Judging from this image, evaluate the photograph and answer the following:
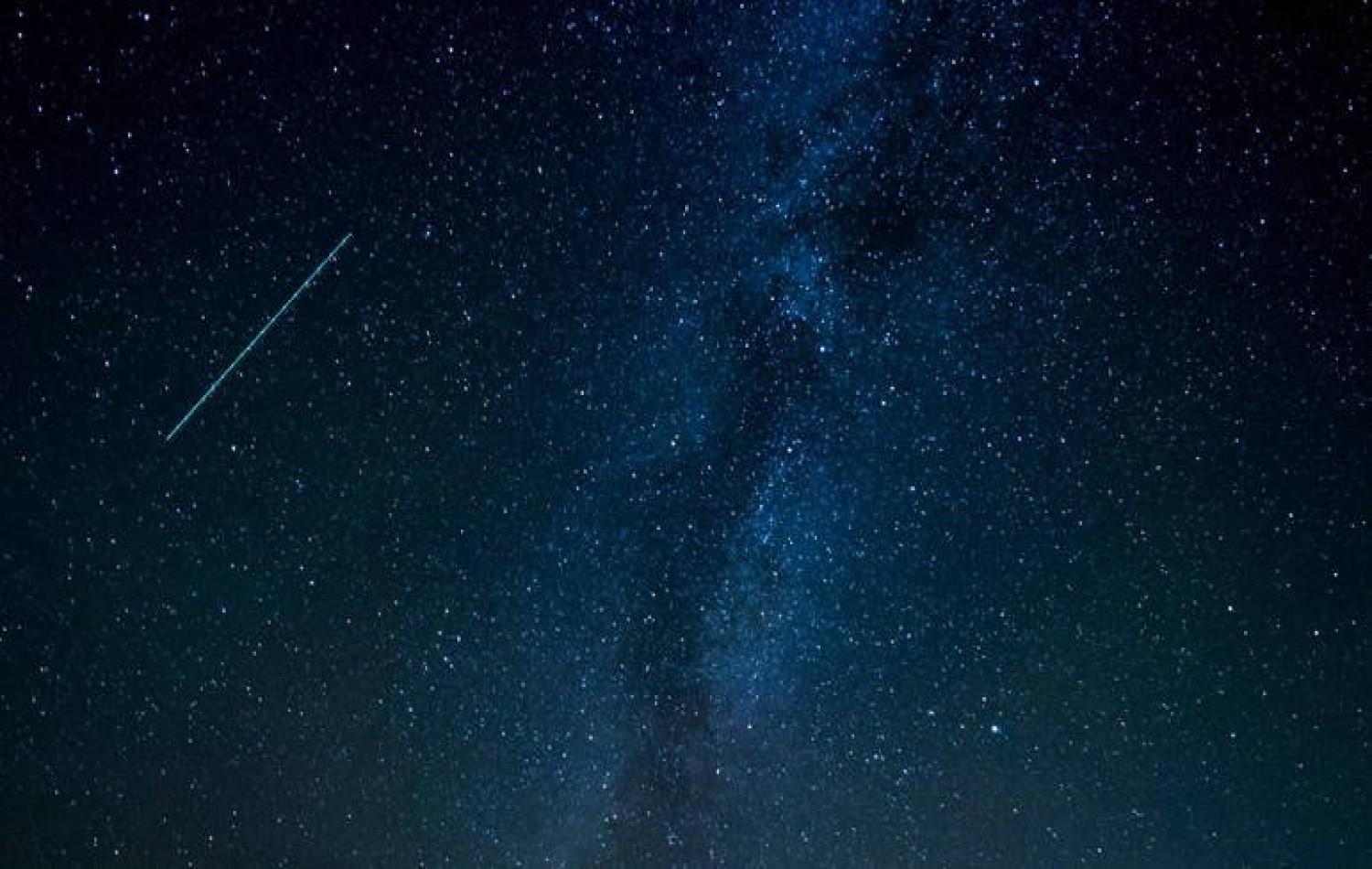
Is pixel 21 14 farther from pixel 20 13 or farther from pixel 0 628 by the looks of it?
pixel 0 628

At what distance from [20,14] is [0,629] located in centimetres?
184

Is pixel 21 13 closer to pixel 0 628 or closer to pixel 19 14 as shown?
pixel 19 14

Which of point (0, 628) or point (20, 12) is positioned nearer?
point (20, 12)

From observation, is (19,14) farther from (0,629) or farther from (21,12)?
(0,629)

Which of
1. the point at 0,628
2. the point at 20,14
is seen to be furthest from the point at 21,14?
the point at 0,628

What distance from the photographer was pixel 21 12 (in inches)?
70.7

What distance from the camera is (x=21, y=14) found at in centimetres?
180

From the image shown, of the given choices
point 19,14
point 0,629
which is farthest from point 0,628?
point 19,14

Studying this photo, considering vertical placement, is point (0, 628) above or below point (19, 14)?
below

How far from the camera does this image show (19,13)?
70.7 inches

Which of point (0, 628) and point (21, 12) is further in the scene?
point (0, 628)

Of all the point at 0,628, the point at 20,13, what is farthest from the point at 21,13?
the point at 0,628

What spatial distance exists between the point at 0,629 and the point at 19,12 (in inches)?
72.5

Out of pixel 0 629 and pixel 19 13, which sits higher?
pixel 19 13
